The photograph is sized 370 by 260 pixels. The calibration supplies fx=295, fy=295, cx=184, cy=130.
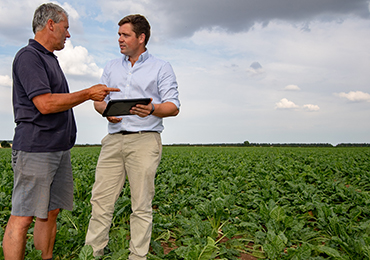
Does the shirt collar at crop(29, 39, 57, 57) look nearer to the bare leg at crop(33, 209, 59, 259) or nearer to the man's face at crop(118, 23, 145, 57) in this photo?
the man's face at crop(118, 23, 145, 57)

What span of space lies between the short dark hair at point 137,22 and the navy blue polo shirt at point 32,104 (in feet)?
2.56

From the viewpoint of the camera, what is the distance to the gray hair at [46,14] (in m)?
2.52

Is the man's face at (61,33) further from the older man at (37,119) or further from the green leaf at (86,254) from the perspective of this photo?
the green leaf at (86,254)

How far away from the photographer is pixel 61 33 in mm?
2615

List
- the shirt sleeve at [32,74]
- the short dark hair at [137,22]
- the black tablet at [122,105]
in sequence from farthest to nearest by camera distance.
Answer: the short dark hair at [137,22] → the black tablet at [122,105] → the shirt sleeve at [32,74]

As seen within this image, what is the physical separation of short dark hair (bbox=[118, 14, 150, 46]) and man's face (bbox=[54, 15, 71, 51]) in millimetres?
538

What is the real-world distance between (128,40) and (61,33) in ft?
2.01

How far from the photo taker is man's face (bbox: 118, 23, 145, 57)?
288cm

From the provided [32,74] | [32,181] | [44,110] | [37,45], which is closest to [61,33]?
[37,45]

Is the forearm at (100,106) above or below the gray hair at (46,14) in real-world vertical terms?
below

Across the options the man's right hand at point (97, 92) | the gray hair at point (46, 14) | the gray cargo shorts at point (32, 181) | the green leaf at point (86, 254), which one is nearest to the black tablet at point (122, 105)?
the man's right hand at point (97, 92)

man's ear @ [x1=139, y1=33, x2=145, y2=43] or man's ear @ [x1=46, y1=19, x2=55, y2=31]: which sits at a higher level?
man's ear @ [x1=139, y1=33, x2=145, y2=43]

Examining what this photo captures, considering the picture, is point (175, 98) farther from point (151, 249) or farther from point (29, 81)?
point (151, 249)

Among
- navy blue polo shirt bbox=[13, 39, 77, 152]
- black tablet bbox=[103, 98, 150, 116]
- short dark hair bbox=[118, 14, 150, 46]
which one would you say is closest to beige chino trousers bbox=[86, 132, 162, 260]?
black tablet bbox=[103, 98, 150, 116]
